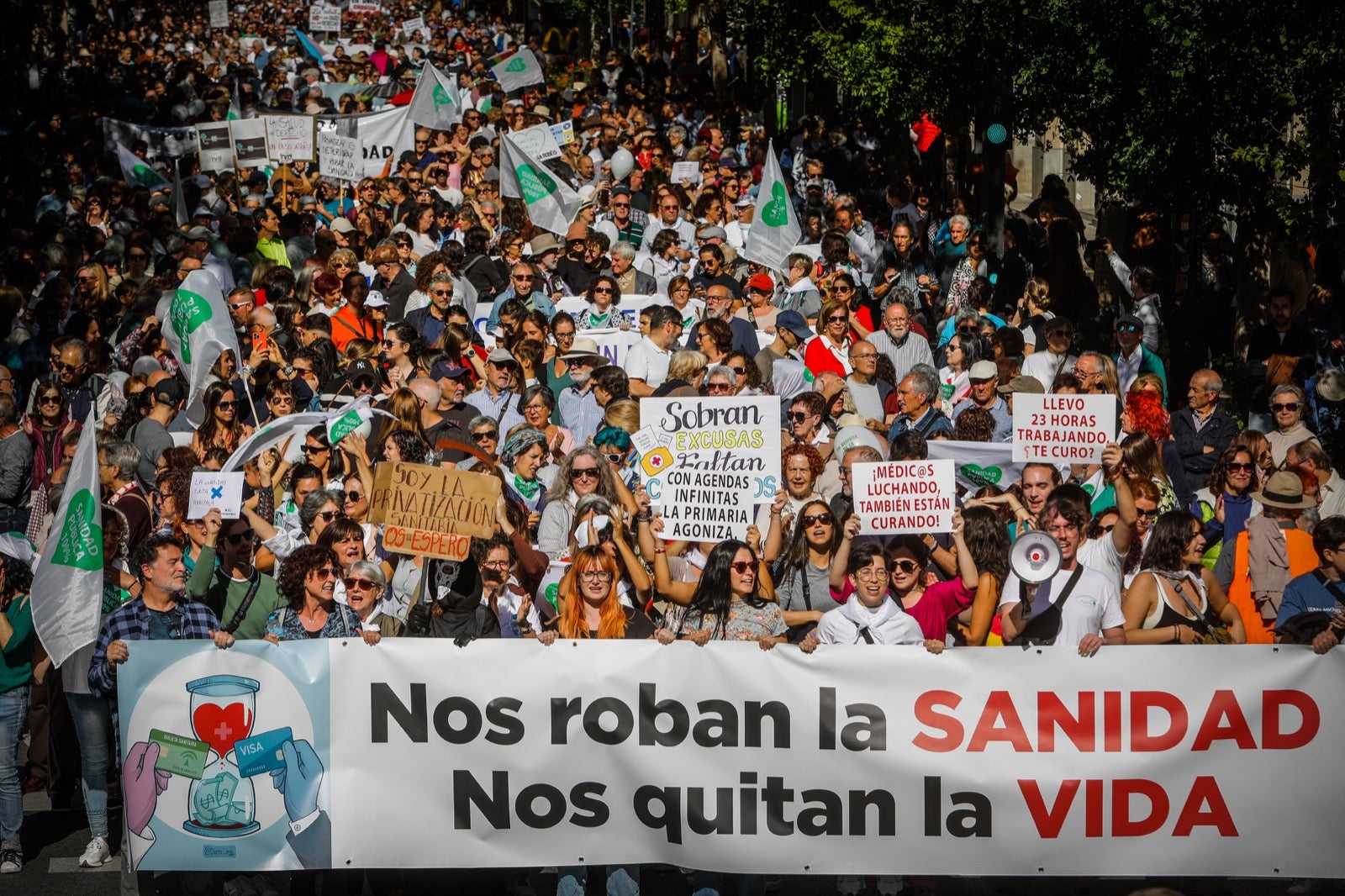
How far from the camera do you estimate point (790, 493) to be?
933 centimetres

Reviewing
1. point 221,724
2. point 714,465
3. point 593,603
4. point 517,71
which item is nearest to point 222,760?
point 221,724

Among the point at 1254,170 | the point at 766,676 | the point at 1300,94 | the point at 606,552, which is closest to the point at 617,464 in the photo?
the point at 606,552

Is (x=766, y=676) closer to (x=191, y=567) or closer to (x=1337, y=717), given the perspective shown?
(x=1337, y=717)

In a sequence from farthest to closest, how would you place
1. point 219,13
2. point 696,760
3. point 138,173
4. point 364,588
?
point 219,13 < point 138,173 < point 364,588 < point 696,760

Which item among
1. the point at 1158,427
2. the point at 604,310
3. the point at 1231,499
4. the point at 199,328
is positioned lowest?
the point at 1231,499

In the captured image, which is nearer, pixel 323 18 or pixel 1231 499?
pixel 1231 499

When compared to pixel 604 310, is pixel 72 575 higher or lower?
lower

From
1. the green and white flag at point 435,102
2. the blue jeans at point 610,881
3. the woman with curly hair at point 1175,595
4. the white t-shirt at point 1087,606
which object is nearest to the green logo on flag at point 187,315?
the blue jeans at point 610,881

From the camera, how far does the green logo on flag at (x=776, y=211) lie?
587 inches

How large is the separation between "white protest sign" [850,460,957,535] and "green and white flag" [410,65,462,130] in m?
14.4

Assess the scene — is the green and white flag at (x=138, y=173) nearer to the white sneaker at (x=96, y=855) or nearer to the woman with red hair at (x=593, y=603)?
the white sneaker at (x=96, y=855)

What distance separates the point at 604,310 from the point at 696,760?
21.0 feet

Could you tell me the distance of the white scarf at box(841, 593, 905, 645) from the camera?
7879 millimetres

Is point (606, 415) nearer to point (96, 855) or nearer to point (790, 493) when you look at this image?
point (790, 493)
